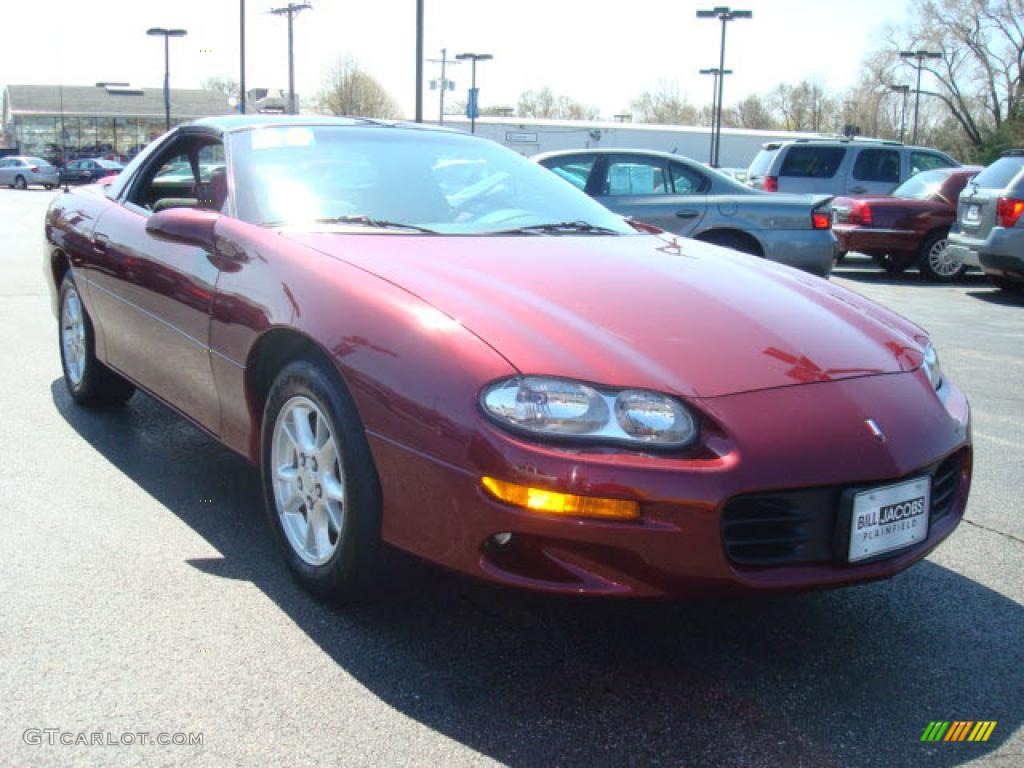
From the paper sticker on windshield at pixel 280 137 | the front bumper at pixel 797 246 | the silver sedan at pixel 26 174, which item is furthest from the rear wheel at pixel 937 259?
the silver sedan at pixel 26 174

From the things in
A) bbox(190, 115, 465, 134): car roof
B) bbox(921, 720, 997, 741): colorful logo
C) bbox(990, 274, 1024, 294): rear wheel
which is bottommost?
bbox(921, 720, 997, 741): colorful logo

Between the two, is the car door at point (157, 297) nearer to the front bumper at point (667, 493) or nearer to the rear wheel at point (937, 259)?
the front bumper at point (667, 493)

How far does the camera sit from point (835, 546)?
102 inches

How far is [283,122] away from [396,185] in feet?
2.11

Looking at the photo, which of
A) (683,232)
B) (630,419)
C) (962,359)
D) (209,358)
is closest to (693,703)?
(630,419)

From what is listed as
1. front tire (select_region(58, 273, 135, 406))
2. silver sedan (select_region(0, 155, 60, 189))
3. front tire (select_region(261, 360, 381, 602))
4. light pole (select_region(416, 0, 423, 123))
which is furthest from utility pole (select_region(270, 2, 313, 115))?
front tire (select_region(261, 360, 381, 602))

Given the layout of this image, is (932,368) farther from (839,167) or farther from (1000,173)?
(839,167)

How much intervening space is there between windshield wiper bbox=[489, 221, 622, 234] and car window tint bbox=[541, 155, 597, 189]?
6275 mm

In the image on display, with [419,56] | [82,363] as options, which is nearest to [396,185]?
[82,363]

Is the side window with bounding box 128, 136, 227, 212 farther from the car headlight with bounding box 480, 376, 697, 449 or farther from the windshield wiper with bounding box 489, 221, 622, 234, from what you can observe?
the car headlight with bounding box 480, 376, 697, 449

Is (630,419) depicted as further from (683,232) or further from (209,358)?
(683,232)

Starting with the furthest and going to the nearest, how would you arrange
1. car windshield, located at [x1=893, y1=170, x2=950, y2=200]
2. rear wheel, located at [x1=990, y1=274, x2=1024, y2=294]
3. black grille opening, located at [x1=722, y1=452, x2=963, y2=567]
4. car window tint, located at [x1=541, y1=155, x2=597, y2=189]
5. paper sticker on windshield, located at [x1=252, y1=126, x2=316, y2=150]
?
car windshield, located at [x1=893, y1=170, x2=950, y2=200], rear wheel, located at [x1=990, y1=274, x2=1024, y2=294], car window tint, located at [x1=541, y1=155, x2=597, y2=189], paper sticker on windshield, located at [x1=252, y1=126, x2=316, y2=150], black grille opening, located at [x1=722, y1=452, x2=963, y2=567]

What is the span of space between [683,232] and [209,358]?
6.92 metres

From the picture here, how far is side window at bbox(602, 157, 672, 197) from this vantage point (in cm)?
1016
